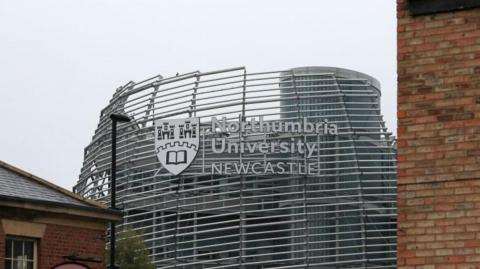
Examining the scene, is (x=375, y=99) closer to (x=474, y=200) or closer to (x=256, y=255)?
(x=256, y=255)

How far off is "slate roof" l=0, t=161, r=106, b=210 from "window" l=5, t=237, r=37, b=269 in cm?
107

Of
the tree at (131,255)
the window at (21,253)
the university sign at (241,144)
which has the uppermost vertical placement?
the university sign at (241,144)

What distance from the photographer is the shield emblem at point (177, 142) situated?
72.0m

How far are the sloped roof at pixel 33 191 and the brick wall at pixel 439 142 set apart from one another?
1813 centimetres

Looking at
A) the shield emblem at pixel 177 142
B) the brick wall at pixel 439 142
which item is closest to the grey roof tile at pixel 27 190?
the brick wall at pixel 439 142

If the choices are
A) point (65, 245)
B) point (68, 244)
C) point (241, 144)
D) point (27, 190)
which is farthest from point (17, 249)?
point (241, 144)

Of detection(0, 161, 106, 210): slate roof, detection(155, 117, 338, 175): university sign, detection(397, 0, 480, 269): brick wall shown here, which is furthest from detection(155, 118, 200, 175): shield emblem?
detection(397, 0, 480, 269): brick wall

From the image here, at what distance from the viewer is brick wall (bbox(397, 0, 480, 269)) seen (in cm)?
1030

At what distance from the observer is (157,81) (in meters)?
75.1

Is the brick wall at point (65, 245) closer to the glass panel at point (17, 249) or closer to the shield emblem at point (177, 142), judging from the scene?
the glass panel at point (17, 249)

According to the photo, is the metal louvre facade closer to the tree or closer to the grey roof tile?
the tree

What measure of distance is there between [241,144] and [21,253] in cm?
4297

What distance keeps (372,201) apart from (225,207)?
8.70m

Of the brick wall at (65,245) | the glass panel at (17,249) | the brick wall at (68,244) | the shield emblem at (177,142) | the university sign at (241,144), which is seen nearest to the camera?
the glass panel at (17,249)
